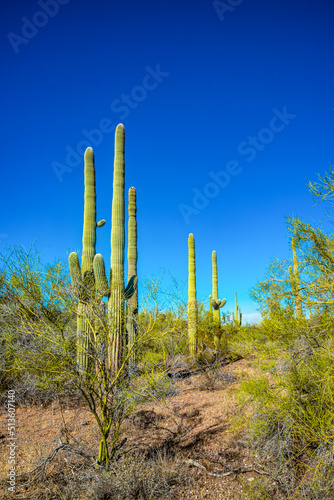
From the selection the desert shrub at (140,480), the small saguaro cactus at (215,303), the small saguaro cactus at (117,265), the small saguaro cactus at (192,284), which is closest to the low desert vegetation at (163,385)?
the desert shrub at (140,480)

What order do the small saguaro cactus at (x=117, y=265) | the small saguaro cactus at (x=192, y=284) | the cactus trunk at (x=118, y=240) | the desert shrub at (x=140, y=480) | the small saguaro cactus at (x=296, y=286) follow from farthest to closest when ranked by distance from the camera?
the small saguaro cactus at (x=192, y=284)
the cactus trunk at (x=118, y=240)
the small saguaro cactus at (x=117, y=265)
the small saguaro cactus at (x=296, y=286)
the desert shrub at (x=140, y=480)

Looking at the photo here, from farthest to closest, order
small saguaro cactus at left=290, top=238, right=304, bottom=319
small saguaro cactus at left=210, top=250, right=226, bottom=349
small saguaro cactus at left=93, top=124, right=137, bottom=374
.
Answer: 1. small saguaro cactus at left=210, top=250, right=226, bottom=349
2. small saguaro cactus at left=93, top=124, right=137, bottom=374
3. small saguaro cactus at left=290, top=238, right=304, bottom=319

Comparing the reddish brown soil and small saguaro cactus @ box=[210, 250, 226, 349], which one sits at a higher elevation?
small saguaro cactus @ box=[210, 250, 226, 349]

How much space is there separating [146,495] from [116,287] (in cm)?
475

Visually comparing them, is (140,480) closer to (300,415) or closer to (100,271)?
(300,415)

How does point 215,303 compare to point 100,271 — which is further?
point 215,303

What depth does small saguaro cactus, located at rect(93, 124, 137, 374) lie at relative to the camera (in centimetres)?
802

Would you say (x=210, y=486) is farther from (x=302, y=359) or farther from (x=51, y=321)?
(x=51, y=321)

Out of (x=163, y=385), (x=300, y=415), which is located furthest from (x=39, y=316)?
(x=300, y=415)

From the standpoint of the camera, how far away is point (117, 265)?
952 centimetres

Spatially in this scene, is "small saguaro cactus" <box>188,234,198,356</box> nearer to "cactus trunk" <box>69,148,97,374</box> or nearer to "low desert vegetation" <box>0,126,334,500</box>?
"cactus trunk" <box>69,148,97,374</box>

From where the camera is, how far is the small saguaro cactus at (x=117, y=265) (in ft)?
26.3

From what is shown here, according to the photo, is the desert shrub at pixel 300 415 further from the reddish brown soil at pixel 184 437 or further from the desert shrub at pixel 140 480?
the desert shrub at pixel 140 480

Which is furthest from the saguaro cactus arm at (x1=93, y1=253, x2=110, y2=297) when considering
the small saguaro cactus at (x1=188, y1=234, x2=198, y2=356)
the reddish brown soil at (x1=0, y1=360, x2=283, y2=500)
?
the small saguaro cactus at (x1=188, y1=234, x2=198, y2=356)
